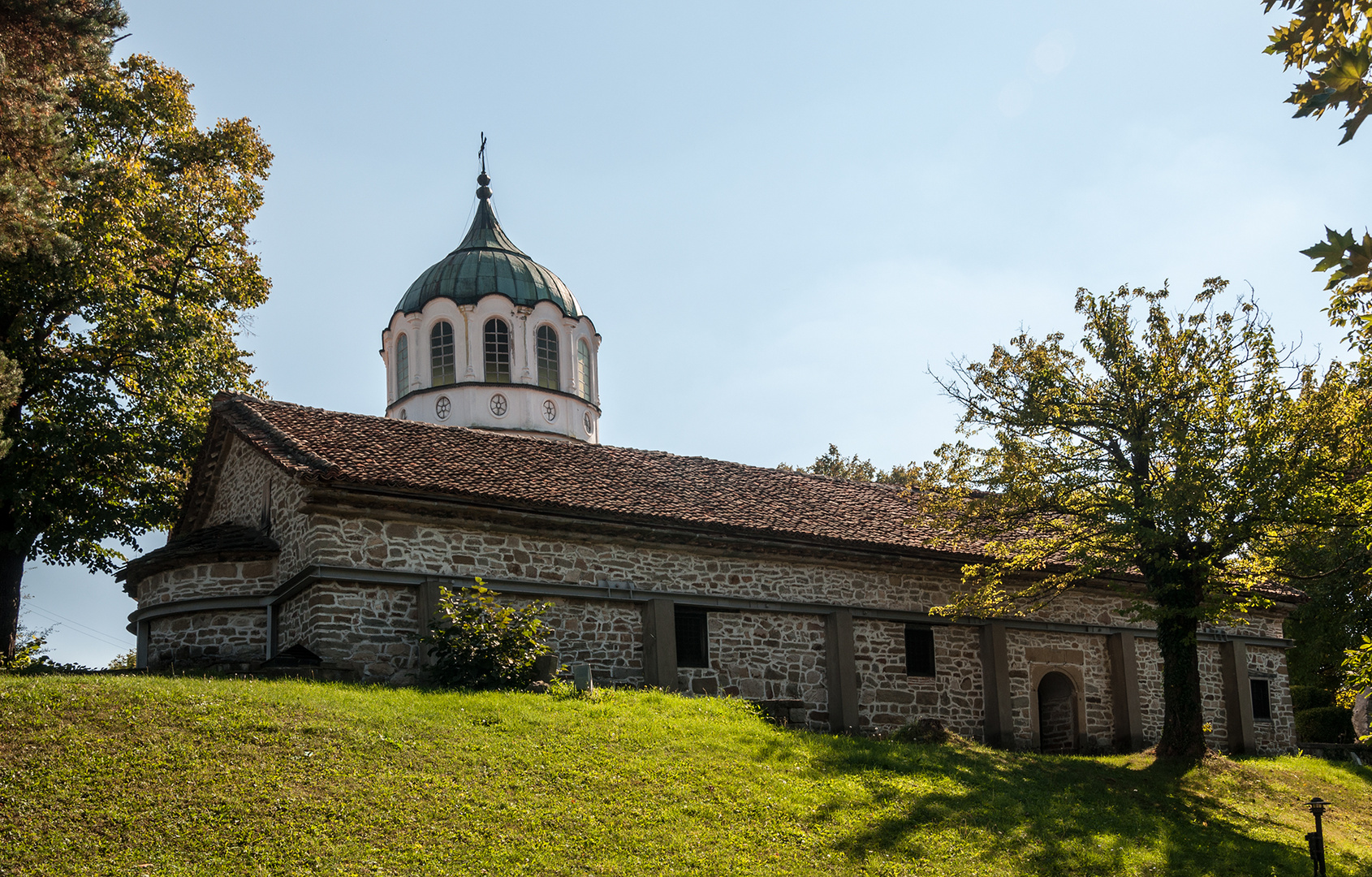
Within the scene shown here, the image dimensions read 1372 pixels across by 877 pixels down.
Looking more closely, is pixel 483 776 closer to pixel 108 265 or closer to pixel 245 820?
pixel 245 820

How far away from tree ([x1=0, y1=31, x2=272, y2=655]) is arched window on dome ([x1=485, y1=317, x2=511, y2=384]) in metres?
6.89

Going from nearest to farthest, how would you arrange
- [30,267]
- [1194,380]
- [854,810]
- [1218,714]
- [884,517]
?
[854,810] → [1194,380] → [30,267] → [884,517] → [1218,714]

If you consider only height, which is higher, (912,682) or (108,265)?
(108,265)

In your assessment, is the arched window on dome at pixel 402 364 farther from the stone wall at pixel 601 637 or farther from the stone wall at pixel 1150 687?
the stone wall at pixel 1150 687

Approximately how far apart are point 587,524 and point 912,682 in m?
6.33

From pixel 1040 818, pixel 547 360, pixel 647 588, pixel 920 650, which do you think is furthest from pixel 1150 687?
pixel 547 360

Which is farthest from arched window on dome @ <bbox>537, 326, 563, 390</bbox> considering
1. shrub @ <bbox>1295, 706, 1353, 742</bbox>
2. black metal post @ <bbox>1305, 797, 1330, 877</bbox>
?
black metal post @ <bbox>1305, 797, 1330, 877</bbox>

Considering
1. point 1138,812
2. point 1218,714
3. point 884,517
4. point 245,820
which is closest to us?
point 245,820

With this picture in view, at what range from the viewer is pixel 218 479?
19641 mm

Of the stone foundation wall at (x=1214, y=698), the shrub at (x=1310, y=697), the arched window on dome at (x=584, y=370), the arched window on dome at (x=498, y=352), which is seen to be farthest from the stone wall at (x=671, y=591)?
the arched window on dome at (x=584, y=370)

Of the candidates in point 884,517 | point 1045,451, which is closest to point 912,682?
point 884,517

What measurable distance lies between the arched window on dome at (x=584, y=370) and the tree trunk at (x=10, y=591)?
13.3m

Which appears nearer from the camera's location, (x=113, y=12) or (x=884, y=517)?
(x=113, y=12)

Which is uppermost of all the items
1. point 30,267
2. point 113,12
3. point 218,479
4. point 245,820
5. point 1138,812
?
point 113,12
